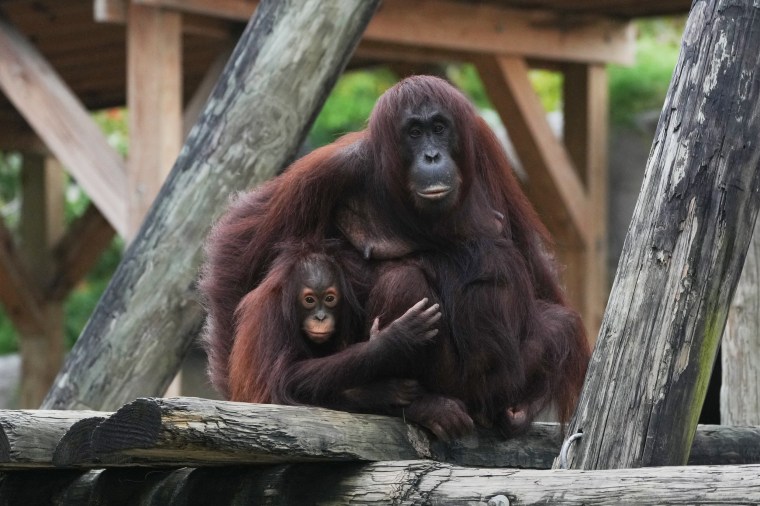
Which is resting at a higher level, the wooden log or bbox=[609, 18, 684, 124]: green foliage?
bbox=[609, 18, 684, 124]: green foliage

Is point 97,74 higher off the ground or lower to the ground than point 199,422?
higher

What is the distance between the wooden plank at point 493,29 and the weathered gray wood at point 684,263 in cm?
394

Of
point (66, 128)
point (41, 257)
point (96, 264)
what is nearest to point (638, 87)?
point (41, 257)

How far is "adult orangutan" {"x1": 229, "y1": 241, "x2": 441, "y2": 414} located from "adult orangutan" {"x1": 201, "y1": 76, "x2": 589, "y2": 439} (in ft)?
0.12

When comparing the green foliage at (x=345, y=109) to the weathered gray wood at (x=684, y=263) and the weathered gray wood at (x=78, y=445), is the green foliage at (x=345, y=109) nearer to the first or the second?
the weathered gray wood at (x=684, y=263)

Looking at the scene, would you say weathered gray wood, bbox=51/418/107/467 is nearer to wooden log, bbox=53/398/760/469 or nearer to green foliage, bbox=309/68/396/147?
wooden log, bbox=53/398/760/469

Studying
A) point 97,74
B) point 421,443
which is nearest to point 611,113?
point 97,74

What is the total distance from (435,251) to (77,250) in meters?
7.27

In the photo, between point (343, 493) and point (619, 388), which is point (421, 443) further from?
point (619, 388)

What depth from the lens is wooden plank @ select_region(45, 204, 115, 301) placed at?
10398 millimetres

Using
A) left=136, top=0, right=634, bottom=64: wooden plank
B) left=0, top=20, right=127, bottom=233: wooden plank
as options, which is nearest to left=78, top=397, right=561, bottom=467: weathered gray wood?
left=0, top=20, right=127, bottom=233: wooden plank

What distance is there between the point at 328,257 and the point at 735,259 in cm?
129

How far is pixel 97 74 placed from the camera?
963 cm

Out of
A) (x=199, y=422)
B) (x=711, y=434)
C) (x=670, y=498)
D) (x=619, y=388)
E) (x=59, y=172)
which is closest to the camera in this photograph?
(x=670, y=498)
